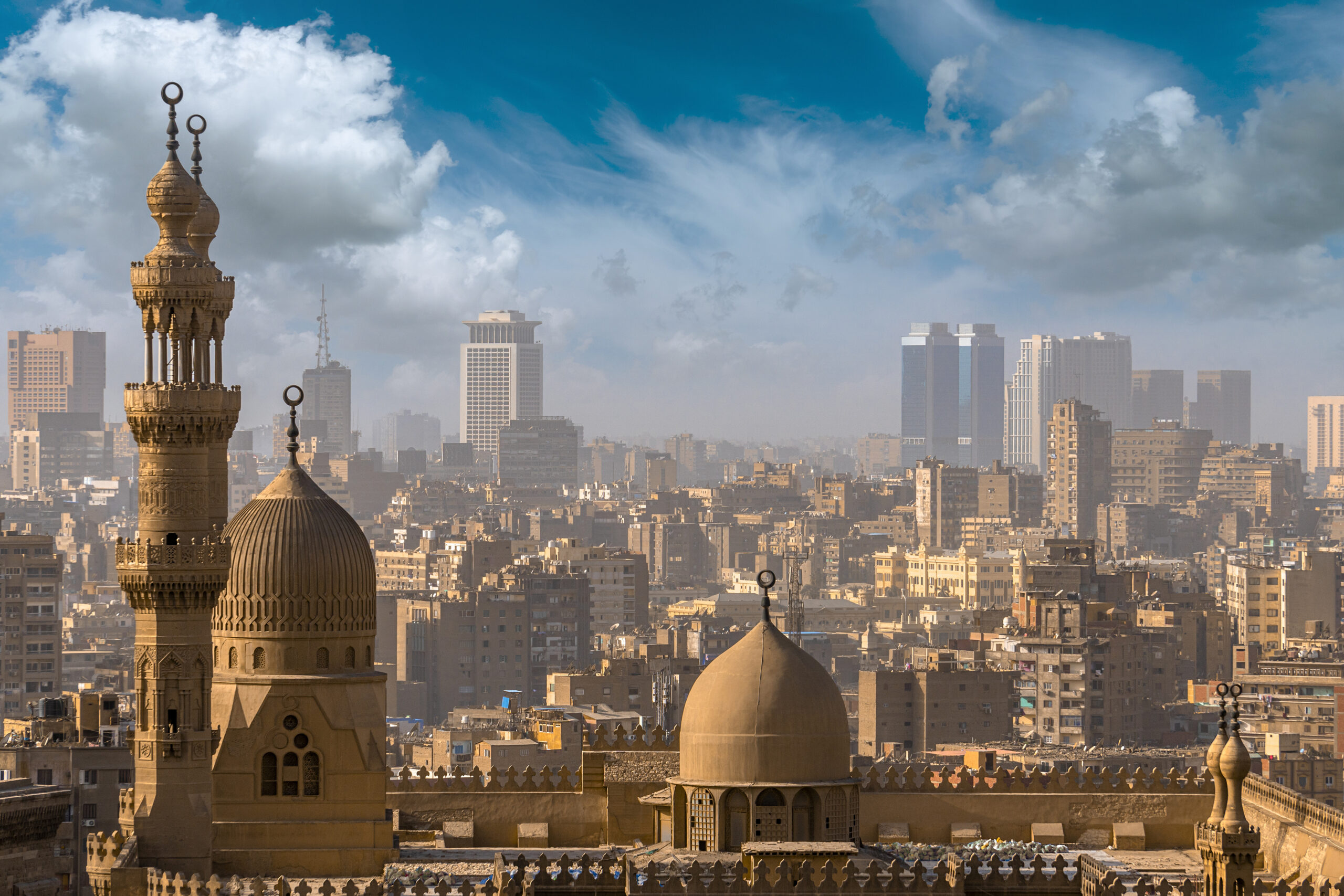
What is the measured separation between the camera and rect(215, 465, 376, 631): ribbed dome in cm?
2945

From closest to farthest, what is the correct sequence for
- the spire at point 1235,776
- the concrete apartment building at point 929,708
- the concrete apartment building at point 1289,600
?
the spire at point 1235,776 < the concrete apartment building at point 929,708 < the concrete apartment building at point 1289,600

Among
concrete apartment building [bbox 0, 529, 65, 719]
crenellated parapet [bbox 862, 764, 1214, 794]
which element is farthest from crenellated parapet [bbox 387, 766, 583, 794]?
concrete apartment building [bbox 0, 529, 65, 719]

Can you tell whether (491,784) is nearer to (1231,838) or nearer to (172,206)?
(172,206)

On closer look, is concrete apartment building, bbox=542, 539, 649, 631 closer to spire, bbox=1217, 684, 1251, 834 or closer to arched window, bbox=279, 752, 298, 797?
arched window, bbox=279, 752, 298, 797

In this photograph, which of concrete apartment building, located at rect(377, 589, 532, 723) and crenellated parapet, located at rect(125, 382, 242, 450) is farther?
concrete apartment building, located at rect(377, 589, 532, 723)

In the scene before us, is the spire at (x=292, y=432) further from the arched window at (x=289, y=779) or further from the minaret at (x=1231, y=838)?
the minaret at (x=1231, y=838)

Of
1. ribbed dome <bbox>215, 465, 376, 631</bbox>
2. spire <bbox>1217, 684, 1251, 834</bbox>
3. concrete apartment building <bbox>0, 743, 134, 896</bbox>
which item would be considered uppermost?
ribbed dome <bbox>215, 465, 376, 631</bbox>

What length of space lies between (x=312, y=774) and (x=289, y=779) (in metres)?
0.27

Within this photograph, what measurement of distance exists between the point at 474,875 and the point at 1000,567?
454 ft

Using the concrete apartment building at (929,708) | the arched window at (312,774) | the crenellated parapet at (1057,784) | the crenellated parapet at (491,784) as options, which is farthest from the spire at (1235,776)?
the concrete apartment building at (929,708)

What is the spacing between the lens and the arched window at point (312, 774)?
29234mm

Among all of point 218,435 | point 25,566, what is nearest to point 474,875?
point 218,435

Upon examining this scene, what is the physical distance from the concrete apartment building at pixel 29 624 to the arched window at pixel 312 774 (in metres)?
64.1

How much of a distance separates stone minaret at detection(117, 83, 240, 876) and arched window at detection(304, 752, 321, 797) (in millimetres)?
1077
